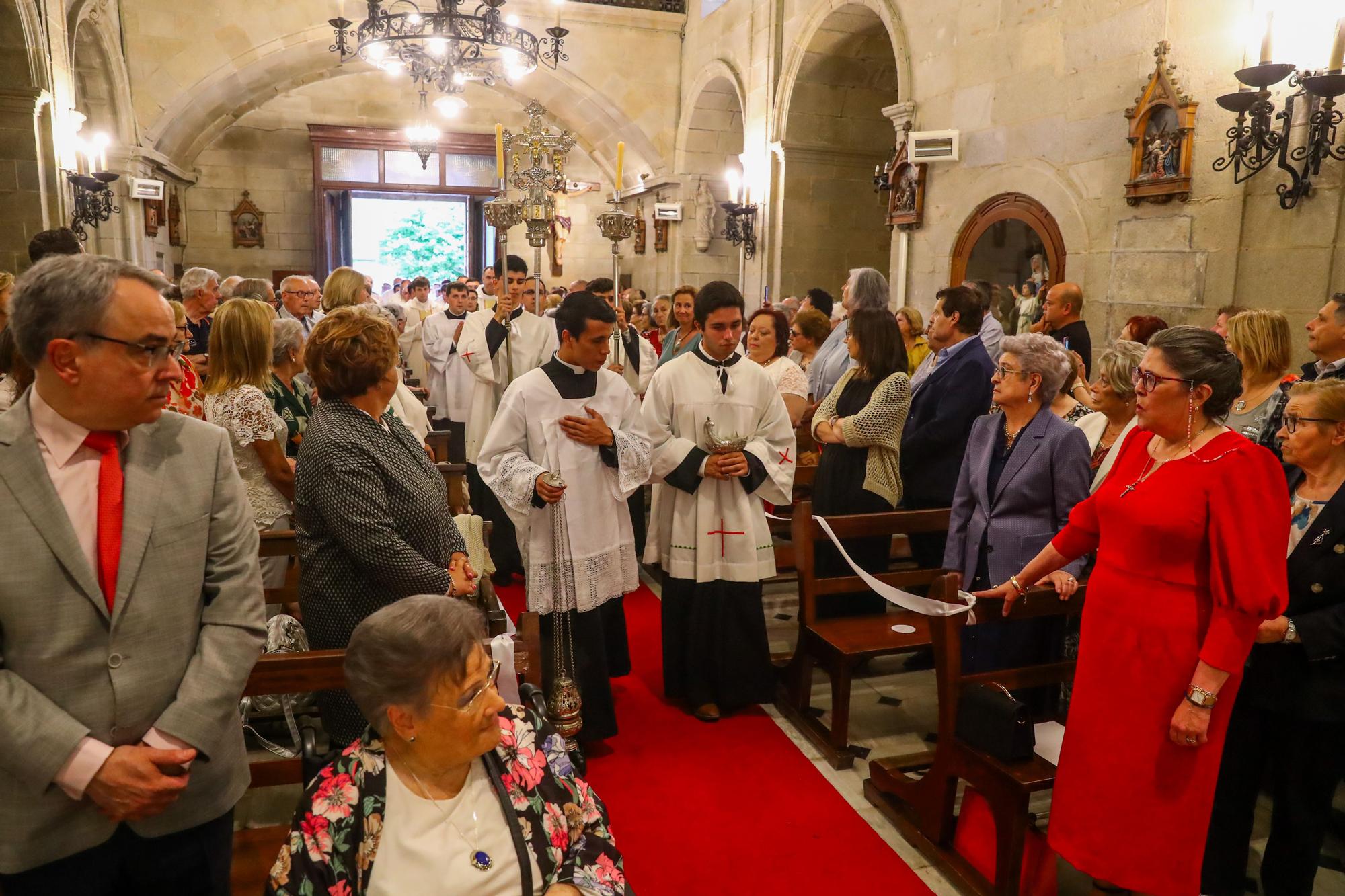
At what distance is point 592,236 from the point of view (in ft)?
54.3

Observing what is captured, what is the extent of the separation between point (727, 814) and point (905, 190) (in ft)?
21.2

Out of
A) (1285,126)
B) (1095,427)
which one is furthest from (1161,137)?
(1095,427)

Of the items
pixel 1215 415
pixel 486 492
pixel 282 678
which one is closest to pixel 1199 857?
pixel 1215 415

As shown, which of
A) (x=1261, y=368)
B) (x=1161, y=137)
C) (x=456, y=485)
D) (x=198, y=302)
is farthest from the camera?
(x=198, y=302)

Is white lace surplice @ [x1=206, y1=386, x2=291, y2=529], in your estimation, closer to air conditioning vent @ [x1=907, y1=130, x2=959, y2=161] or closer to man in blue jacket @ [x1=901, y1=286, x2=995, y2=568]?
man in blue jacket @ [x1=901, y1=286, x2=995, y2=568]

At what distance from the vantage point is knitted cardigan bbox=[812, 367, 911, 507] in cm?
414

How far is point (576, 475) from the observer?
343 centimetres

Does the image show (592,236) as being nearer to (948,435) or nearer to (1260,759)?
(948,435)

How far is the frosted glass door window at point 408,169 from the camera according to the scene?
15102 millimetres

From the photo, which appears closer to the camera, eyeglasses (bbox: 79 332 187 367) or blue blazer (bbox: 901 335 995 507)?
eyeglasses (bbox: 79 332 187 367)

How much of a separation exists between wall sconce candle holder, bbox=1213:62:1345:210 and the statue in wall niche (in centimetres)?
850

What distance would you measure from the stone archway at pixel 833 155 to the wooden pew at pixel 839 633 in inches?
291

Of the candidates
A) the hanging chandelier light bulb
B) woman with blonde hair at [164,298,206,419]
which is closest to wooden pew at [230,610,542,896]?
woman with blonde hair at [164,298,206,419]

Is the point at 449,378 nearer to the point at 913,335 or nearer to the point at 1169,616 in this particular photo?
the point at 913,335
